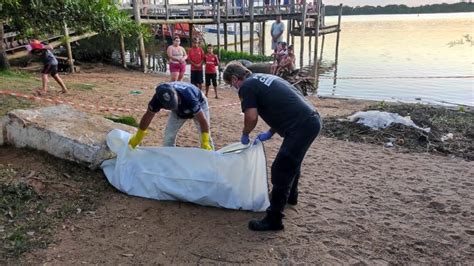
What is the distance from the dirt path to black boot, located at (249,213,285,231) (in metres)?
0.06

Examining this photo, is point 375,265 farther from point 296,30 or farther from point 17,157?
point 296,30

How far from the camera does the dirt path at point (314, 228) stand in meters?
3.38

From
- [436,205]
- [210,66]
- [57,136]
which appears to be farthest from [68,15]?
[210,66]

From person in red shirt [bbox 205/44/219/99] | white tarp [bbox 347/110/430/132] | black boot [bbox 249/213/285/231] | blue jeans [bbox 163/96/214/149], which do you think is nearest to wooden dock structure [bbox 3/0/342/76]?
person in red shirt [bbox 205/44/219/99]

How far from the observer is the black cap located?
395 centimetres

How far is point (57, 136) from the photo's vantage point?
456 centimetres

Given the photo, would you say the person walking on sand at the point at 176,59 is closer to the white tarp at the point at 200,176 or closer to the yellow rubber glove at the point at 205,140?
the yellow rubber glove at the point at 205,140

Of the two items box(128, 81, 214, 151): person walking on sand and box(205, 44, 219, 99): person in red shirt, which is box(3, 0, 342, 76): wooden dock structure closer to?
box(205, 44, 219, 99): person in red shirt

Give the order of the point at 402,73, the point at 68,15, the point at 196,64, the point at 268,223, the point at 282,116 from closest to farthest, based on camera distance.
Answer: the point at 282,116
the point at 268,223
the point at 68,15
the point at 196,64
the point at 402,73

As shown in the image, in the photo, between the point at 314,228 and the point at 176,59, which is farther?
the point at 176,59

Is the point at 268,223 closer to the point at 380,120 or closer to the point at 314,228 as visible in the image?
the point at 314,228

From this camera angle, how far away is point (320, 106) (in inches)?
501

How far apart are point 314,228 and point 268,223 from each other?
1.47 feet

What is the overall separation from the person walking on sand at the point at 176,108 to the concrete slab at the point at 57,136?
0.51 meters
